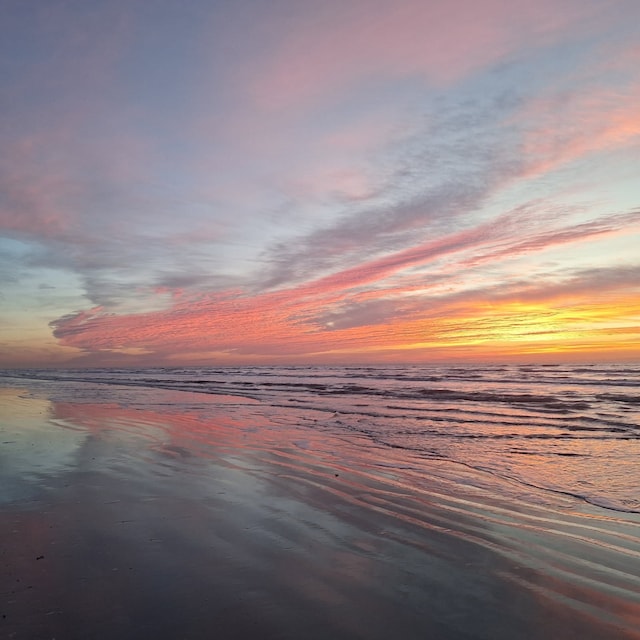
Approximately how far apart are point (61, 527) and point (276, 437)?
913 cm

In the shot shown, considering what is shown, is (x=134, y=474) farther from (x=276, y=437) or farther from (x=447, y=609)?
(x=447, y=609)

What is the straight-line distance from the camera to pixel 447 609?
13.6ft

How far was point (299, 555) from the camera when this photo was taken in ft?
17.5

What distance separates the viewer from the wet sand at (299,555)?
388 cm

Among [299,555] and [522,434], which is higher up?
[299,555]

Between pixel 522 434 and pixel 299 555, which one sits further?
pixel 522 434

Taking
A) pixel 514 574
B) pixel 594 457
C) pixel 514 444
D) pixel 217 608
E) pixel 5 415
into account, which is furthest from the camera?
pixel 5 415

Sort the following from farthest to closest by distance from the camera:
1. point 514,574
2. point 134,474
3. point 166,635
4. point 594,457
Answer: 1. point 594,457
2. point 134,474
3. point 514,574
4. point 166,635

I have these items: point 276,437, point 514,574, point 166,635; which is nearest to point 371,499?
point 514,574

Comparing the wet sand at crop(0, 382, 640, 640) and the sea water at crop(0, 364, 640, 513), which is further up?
the wet sand at crop(0, 382, 640, 640)

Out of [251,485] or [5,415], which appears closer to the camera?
[251,485]

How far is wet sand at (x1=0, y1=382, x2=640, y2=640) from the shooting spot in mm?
3885

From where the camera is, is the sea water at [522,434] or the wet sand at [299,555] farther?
the sea water at [522,434]

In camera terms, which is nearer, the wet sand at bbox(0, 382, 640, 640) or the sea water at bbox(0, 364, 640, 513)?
the wet sand at bbox(0, 382, 640, 640)
